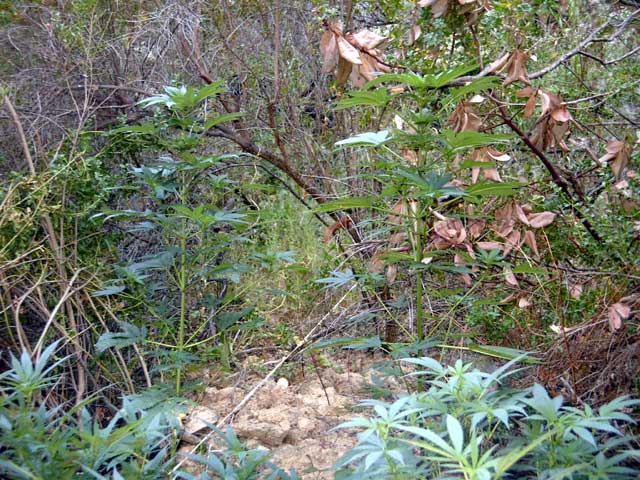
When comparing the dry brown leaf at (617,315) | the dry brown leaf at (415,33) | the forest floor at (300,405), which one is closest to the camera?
the dry brown leaf at (617,315)

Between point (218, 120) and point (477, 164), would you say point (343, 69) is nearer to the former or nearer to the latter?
point (218, 120)

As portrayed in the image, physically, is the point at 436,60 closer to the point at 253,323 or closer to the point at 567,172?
the point at 567,172

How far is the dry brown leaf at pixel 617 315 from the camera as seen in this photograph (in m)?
2.42

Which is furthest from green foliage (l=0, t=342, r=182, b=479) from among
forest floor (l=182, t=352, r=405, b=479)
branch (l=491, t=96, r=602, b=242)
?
branch (l=491, t=96, r=602, b=242)

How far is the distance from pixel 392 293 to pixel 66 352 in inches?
73.0

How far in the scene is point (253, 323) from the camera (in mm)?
3148

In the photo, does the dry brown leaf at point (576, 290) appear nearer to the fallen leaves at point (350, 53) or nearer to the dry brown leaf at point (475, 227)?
the dry brown leaf at point (475, 227)

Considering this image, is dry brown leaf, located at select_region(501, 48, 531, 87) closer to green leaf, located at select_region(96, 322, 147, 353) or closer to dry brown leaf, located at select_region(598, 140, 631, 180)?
dry brown leaf, located at select_region(598, 140, 631, 180)

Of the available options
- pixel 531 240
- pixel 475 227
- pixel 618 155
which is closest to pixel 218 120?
pixel 475 227

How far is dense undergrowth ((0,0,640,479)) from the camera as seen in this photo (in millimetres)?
2328

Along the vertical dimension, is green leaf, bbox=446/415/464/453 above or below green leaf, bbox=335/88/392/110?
below

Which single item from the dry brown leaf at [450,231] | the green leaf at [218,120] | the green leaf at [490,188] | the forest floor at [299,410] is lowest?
the forest floor at [299,410]

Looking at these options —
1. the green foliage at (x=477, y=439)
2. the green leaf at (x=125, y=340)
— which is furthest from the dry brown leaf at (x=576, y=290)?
the green leaf at (x=125, y=340)

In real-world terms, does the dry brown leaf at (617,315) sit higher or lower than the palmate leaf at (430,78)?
lower
